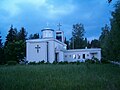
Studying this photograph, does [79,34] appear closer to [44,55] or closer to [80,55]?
[80,55]

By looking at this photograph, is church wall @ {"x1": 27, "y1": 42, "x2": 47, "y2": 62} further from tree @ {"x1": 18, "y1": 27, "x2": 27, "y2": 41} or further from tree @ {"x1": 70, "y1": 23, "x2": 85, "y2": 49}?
tree @ {"x1": 70, "y1": 23, "x2": 85, "y2": 49}

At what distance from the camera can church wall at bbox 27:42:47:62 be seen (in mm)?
52188

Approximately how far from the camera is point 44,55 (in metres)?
52.3

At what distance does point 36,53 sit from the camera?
52.6m

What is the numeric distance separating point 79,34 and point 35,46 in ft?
129

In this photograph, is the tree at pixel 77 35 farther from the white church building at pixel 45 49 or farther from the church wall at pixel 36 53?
the church wall at pixel 36 53

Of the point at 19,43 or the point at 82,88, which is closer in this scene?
the point at 82,88

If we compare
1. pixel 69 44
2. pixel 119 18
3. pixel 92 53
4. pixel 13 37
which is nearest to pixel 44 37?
pixel 92 53

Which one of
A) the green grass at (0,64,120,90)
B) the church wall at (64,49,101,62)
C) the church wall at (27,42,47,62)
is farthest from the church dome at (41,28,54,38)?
the green grass at (0,64,120,90)

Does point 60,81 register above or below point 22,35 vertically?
below

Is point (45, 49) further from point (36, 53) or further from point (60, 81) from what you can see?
point (60, 81)

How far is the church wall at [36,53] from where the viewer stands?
2055 inches

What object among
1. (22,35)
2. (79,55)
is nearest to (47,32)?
(79,55)

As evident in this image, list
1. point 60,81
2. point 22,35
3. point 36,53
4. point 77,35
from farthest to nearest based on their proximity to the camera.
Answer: point 77,35 → point 22,35 → point 36,53 → point 60,81
